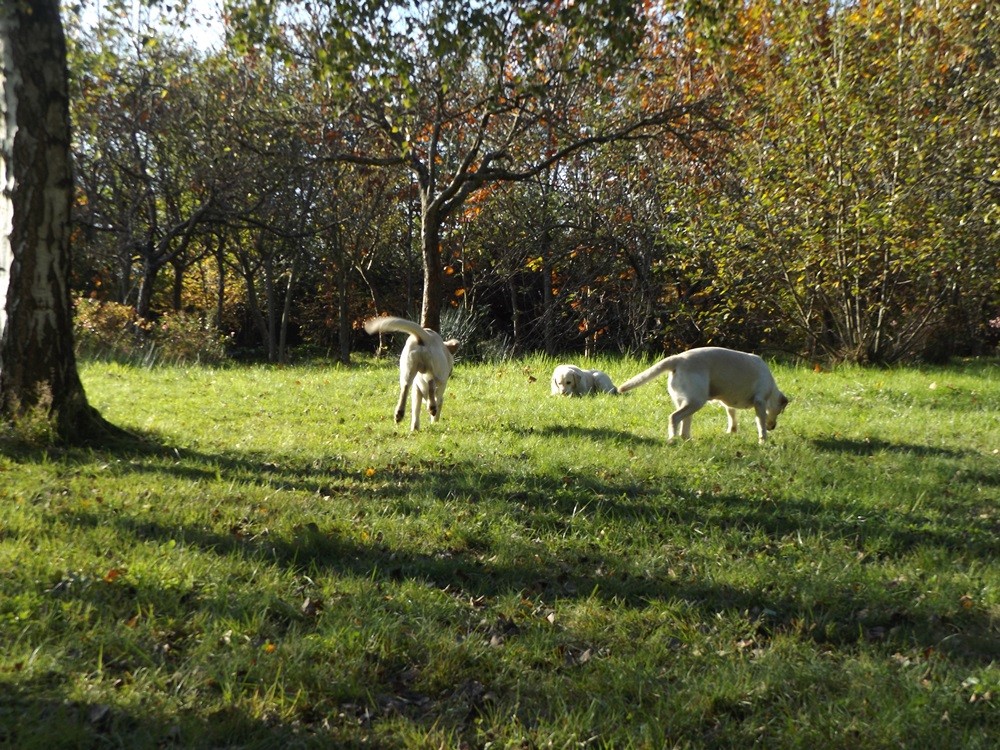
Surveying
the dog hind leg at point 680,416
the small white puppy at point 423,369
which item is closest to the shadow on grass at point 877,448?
the dog hind leg at point 680,416

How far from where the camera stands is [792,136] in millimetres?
15211

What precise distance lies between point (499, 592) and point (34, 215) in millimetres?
5412

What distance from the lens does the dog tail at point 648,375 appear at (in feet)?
27.9

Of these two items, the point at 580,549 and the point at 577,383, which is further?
the point at 577,383

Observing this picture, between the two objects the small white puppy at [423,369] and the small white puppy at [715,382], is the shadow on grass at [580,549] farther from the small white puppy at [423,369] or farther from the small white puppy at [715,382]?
the small white puppy at [423,369]

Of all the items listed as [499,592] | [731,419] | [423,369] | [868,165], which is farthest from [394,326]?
[868,165]

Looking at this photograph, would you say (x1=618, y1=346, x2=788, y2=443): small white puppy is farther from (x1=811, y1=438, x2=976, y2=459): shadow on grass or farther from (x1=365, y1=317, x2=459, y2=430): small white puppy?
(x1=365, y1=317, x2=459, y2=430): small white puppy

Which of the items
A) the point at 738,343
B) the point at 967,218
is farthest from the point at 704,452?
the point at 738,343

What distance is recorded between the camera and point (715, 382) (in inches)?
350

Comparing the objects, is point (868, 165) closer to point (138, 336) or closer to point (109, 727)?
point (109, 727)

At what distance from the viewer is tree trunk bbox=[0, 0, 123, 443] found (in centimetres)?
732

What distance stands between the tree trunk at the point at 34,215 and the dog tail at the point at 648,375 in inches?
205

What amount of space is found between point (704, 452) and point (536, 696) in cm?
491

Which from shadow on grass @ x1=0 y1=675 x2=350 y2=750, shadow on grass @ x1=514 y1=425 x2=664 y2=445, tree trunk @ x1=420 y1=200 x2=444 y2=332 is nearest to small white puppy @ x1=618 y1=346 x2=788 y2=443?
shadow on grass @ x1=514 y1=425 x2=664 y2=445
